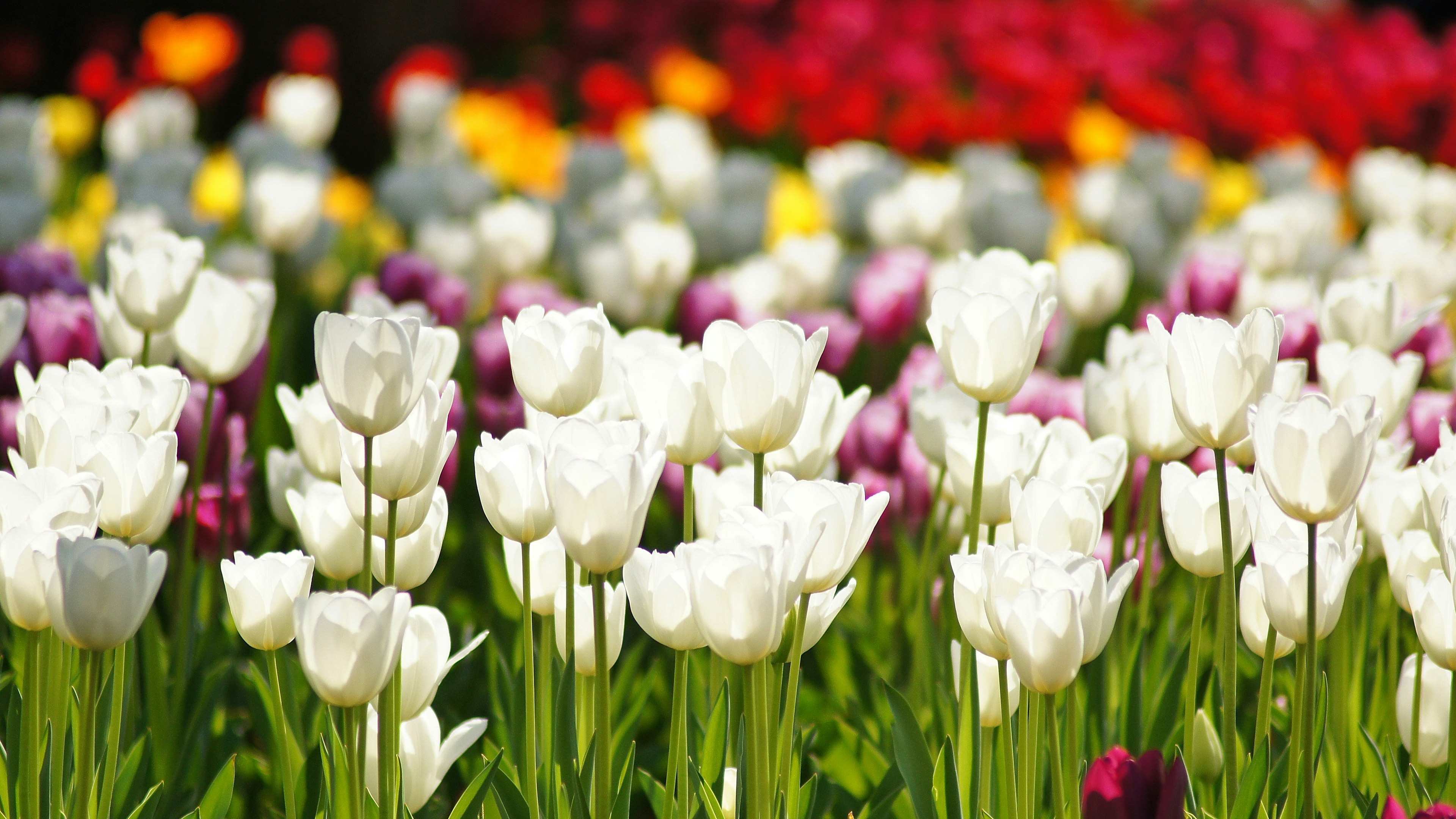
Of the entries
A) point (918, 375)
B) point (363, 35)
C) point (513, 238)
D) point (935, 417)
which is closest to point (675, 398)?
point (935, 417)

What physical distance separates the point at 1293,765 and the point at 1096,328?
2.28 metres

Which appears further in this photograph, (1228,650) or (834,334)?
(834,334)

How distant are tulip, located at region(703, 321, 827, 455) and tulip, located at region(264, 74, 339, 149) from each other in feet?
11.4

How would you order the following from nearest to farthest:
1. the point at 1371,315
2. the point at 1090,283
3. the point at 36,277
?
1. the point at 1371,315
2. the point at 36,277
3. the point at 1090,283

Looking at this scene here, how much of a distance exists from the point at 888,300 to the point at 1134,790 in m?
1.67

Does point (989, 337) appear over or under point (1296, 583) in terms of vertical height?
over

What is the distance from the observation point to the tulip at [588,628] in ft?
4.50

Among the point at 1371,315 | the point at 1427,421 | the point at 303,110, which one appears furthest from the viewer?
the point at 303,110

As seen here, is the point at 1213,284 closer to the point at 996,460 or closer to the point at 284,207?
the point at 996,460

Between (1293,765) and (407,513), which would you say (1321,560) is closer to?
(1293,765)

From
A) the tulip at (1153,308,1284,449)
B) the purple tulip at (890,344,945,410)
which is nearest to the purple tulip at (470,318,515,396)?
the purple tulip at (890,344,945,410)

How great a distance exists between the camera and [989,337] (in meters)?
1.38

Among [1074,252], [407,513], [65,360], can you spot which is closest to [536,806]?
[407,513]

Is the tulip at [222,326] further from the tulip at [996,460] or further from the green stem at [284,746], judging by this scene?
the tulip at [996,460]
